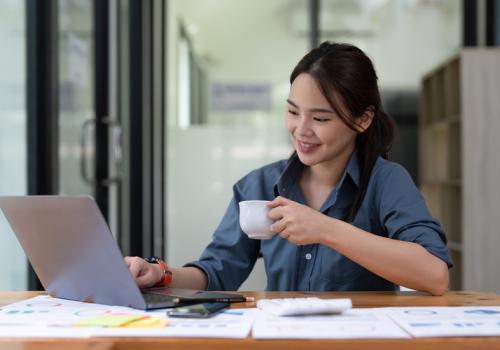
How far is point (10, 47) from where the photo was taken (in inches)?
102

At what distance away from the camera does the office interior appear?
13.0 feet

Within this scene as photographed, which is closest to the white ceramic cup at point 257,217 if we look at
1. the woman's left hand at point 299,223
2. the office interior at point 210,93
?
the woman's left hand at point 299,223

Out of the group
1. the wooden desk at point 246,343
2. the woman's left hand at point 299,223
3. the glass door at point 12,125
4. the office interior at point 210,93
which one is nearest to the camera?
the wooden desk at point 246,343

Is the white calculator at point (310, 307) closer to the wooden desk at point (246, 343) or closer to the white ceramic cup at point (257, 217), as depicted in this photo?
the wooden desk at point (246, 343)

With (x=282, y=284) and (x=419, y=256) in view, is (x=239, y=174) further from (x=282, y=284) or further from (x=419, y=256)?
(x=419, y=256)

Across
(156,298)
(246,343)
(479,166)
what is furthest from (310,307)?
(479,166)

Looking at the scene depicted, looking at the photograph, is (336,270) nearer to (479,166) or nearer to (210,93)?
(479,166)

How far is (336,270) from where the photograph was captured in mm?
1732

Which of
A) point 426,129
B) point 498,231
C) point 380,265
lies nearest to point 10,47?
point 380,265

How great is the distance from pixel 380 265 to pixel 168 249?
3266mm

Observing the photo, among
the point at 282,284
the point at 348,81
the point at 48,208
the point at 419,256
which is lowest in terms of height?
the point at 282,284

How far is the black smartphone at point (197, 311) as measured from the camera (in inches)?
45.6

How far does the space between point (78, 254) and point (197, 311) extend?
0.90 feet

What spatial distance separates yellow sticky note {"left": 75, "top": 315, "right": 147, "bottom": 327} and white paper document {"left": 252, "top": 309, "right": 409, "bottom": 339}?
0.63ft
